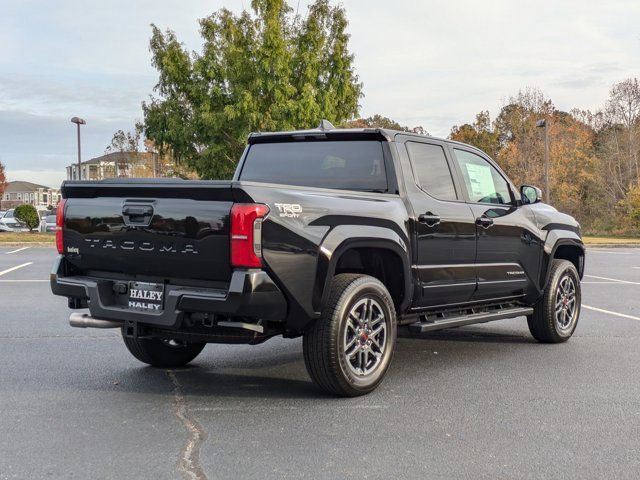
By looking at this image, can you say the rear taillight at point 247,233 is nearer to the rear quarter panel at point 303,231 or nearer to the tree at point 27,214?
the rear quarter panel at point 303,231

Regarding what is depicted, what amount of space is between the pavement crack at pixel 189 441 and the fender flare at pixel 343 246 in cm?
108

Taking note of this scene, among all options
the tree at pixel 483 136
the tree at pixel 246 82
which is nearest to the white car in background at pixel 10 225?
the tree at pixel 246 82

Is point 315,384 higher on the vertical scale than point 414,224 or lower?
lower

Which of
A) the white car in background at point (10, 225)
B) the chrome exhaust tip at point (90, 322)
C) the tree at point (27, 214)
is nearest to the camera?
the chrome exhaust tip at point (90, 322)

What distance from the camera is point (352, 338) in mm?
5184

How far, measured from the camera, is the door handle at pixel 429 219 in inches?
227

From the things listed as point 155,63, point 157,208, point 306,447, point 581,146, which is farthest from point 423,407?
point 581,146

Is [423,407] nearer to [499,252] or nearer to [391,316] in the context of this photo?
[391,316]

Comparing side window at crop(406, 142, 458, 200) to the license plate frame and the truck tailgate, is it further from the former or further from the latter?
the license plate frame

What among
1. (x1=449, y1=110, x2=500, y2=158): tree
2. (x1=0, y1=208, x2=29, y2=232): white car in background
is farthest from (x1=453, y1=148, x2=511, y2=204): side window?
(x1=449, y1=110, x2=500, y2=158): tree

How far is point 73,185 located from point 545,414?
11.9ft

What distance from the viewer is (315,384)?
5262 millimetres

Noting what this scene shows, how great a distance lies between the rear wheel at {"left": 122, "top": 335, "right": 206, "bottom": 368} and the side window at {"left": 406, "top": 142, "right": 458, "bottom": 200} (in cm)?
230

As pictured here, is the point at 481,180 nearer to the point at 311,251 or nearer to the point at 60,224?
the point at 311,251
